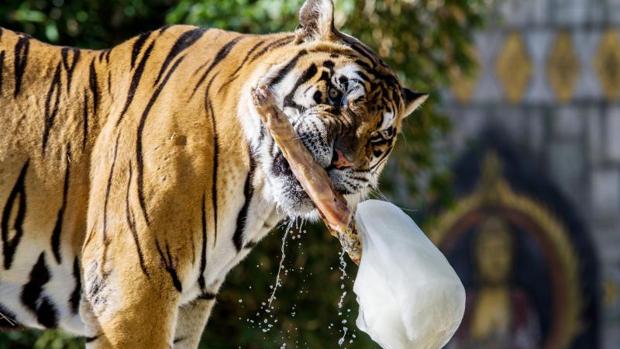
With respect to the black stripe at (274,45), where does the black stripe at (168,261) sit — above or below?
below

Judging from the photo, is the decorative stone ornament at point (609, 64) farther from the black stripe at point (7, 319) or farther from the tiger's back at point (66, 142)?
the black stripe at point (7, 319)

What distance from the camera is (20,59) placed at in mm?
3939

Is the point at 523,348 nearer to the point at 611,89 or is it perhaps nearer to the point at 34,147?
the point at 611,89

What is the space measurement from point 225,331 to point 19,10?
1681 millimetres

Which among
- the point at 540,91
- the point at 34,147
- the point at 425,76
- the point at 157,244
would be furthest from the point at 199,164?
the point at 540,91

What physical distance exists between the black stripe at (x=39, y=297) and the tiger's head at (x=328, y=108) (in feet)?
2.20

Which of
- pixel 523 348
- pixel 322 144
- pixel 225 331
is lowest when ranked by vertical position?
pixel 523 348

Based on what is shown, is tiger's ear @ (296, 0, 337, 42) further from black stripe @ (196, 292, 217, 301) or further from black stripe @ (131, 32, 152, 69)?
black stripe @ (196, 292, 217, 301)

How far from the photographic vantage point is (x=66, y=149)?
12.4 feet

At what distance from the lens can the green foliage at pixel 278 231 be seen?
238 inches

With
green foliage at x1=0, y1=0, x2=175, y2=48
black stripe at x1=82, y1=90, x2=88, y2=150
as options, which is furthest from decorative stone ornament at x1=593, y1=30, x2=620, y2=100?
black stripe at x1=82, y1=90, x2=88, y2=150

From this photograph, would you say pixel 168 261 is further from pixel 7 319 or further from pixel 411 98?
pixel 411 98

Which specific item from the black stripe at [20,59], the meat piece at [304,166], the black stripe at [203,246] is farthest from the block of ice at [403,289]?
the black stripe at [20,59]

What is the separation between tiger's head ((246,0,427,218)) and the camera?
3.55 metres
